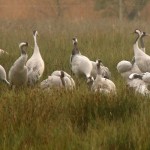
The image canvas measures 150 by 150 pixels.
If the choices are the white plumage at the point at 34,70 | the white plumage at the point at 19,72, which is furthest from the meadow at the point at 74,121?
the white plumage at the point at 34,70

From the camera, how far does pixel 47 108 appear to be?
15.5ft

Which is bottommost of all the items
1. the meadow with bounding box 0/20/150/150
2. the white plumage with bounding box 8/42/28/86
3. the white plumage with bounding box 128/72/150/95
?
the meadow with bounding box 0/20/150/150

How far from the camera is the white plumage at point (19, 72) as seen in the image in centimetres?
687

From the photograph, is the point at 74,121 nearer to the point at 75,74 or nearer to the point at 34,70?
the point at 34,70

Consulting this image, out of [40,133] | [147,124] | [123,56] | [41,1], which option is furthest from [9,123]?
[41,1]

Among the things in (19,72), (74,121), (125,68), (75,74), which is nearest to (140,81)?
(125,68)

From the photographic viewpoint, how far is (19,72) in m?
6.90

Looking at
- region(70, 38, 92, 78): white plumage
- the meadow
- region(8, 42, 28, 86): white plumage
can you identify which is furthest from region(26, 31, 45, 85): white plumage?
region(70, 38, 92, 78): white plumage

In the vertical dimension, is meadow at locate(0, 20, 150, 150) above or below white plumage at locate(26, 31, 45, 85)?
below

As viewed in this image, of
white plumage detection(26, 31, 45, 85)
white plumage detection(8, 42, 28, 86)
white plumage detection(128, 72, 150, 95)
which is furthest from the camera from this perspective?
white plumage detection(26, 31, 45, 85)

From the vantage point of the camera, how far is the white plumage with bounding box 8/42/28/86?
6.87 m

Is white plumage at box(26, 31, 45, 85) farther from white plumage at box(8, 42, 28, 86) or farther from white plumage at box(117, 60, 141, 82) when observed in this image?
white plumage at box(117, 60, 141, 82)

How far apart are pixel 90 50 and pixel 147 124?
610 cm

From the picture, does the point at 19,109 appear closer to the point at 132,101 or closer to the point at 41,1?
the point at 132,101
